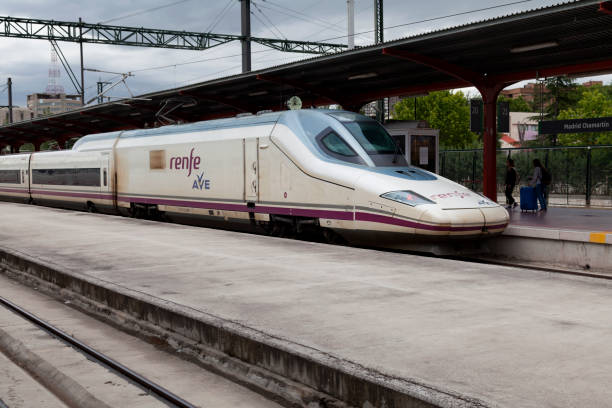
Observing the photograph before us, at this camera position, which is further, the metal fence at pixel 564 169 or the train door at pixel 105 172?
the metal fence at pixel 564 169

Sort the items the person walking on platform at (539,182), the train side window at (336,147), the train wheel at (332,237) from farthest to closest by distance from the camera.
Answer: the person walking on platform at (539,182), the train wheel at (332,237), the train side window at (336,147)

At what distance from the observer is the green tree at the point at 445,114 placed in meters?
64.4

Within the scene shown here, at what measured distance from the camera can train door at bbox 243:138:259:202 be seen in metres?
14.2

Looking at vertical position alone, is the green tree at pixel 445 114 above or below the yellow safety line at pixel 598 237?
above

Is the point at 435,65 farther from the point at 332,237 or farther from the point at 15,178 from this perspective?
the point at 15,178

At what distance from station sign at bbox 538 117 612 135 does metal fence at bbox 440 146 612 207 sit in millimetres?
2830

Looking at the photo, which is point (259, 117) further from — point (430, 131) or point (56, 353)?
point (56, 353)

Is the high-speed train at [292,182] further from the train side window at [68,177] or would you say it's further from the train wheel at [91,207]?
the train wheel at [91,207]

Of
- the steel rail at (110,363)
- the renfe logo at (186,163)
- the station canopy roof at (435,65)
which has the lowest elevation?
the steel rail at (110,363)

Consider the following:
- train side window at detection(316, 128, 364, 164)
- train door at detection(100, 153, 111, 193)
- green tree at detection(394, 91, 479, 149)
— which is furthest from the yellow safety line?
green tree at detection(394, 91, 479, 149)

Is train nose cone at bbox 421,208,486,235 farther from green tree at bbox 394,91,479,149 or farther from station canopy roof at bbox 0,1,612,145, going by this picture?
green tree at bbox 394,91,479,149

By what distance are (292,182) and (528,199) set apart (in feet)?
22.7

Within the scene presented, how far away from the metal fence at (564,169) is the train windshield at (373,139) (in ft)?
34.1

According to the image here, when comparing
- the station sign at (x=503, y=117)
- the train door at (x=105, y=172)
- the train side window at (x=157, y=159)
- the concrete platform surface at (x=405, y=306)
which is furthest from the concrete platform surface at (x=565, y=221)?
the train door at (x=105, y=172)
